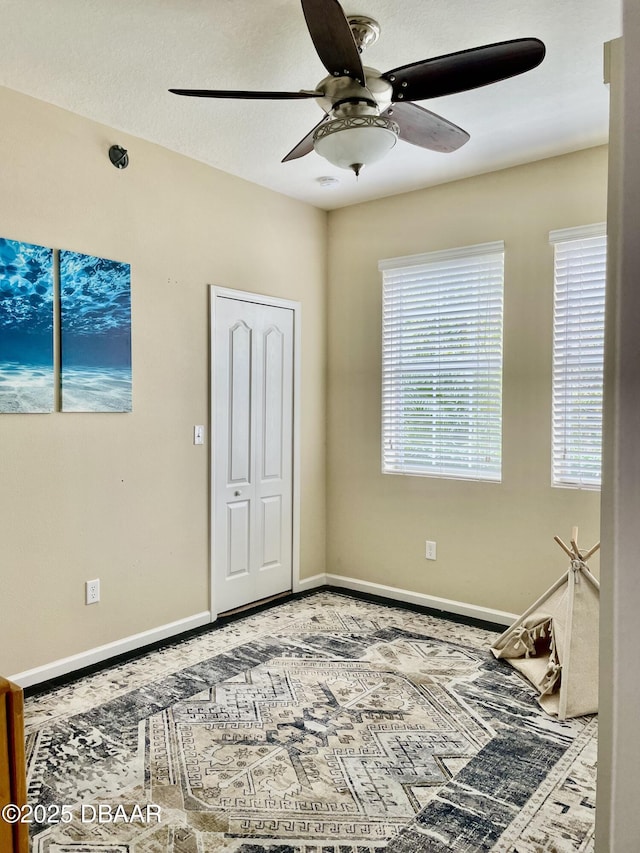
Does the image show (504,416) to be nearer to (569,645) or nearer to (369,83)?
(569,645)

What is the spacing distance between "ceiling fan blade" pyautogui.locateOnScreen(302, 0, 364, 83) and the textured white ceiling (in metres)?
0.38

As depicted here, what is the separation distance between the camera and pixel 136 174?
329cm

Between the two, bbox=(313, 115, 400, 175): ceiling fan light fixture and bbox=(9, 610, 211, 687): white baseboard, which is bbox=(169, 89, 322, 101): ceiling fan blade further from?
bbox=(9, 610, 211, 687): white baseboard

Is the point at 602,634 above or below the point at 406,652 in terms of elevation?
above

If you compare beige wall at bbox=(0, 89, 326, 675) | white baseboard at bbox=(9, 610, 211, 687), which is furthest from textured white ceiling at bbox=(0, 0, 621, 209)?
white baseboard at bbox=(9, 610, 211, 687)

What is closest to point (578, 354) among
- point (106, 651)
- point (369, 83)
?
point (369, 83)

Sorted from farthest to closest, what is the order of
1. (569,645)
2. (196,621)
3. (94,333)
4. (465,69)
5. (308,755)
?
(196,621) < (94,333) < (569,645) < (308,755) < (465,69)

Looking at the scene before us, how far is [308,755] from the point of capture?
91.7 inches

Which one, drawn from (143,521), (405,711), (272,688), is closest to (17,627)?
(143,521)

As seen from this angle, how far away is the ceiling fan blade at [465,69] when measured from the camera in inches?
73.3

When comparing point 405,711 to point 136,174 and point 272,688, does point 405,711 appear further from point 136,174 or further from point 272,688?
point 136,174

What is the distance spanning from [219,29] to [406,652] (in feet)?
10.0

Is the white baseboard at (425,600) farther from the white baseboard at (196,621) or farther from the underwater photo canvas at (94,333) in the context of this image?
the underwater photo canvas at (94,333)

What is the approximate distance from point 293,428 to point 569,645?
232cm
